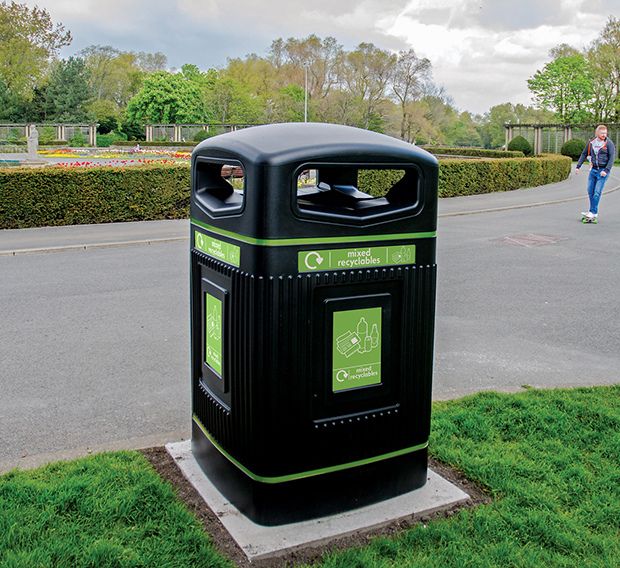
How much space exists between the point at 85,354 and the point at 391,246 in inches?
151

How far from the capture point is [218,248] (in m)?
3.13

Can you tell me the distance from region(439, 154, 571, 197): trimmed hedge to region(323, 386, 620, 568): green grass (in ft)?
55.1

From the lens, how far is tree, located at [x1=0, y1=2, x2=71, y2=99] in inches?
2995

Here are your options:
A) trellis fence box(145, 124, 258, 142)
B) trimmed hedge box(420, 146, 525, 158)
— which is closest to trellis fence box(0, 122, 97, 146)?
trellis fence box(145, 124, 258, 142)

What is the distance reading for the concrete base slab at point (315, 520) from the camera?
113 inches

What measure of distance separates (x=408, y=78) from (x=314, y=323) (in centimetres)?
6388

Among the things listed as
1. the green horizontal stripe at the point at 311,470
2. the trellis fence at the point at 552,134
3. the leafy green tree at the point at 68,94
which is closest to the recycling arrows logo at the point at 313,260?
the green horizontal stripe at the point at 311,470

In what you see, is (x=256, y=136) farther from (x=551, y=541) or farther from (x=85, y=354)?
(x=85, y=354)

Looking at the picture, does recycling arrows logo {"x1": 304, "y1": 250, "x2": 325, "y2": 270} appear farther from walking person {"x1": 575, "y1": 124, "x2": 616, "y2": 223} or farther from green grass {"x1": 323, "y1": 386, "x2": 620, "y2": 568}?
walking person {"x1": 575, "y1": 124, "x2": 616, "y2": 223}

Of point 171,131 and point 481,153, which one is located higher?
point 171,131

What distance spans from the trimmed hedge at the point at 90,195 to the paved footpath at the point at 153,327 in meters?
0.81

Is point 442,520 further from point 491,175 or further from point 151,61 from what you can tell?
point 151,61

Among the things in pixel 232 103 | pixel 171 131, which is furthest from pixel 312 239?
pixel 232 103

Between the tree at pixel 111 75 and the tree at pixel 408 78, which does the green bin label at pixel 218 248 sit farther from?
the tree at pixel 111 75
